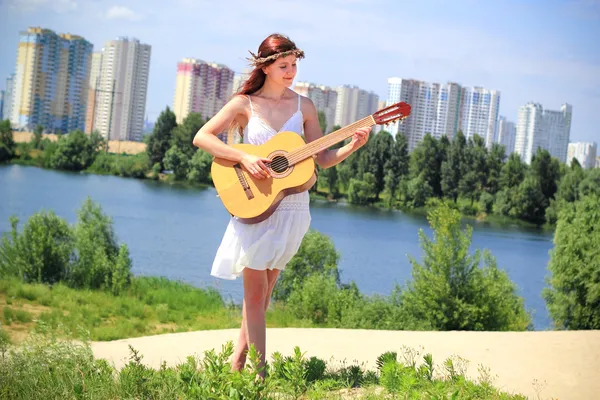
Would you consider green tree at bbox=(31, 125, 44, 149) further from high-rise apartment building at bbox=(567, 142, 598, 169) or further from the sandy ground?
high-rise apartment building at bbox=(567, 142, 598, 169)

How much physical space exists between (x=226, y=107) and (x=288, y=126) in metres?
0.31

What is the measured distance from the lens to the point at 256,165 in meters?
3.43

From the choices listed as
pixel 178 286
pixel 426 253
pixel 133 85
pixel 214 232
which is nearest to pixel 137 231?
pixel 214 232

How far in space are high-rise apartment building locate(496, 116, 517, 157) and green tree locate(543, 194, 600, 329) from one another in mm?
97338

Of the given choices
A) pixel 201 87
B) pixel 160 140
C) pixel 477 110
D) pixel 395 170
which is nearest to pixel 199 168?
pixel 160 140

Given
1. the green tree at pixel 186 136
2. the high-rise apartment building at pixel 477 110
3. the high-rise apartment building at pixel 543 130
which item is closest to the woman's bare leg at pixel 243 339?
the green tree at pixel 186 136

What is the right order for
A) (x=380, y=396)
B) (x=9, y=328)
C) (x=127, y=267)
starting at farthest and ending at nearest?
1. (x=127, y=267)
2. (x=9, y=328)
3. (x=380, y=396)

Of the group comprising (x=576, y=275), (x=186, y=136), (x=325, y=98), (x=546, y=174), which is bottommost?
(x=576, y=275)

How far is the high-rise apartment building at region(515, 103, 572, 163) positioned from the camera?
9650cm

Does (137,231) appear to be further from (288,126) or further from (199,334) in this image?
(288,126)

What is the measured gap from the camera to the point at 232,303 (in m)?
11.7

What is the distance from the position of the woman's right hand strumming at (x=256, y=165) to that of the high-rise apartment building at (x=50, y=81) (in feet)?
260

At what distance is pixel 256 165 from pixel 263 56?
1.79 feet

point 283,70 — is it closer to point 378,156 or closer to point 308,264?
point 308,264
